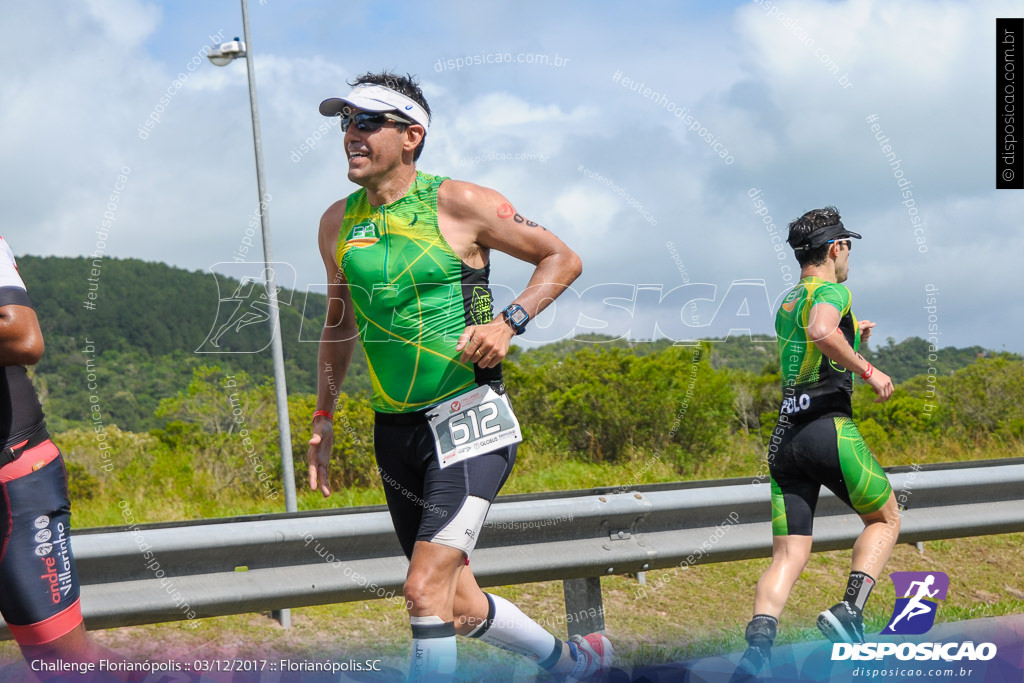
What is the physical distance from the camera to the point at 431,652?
332 centimetres

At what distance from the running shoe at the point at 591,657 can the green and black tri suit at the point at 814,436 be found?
3.43 ft

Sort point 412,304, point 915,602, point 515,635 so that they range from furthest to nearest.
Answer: point 915,602
point 515,635
point 412,304

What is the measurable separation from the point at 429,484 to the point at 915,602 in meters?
3.08

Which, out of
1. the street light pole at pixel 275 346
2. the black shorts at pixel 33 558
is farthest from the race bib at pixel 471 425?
the street light pole at pixel 275 346

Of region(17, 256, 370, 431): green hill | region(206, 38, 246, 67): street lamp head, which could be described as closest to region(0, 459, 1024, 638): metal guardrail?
region(17, 256, 370, 431): green hill

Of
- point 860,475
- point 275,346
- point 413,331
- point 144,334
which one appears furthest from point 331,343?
point 144,334

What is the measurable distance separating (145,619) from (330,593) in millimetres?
787

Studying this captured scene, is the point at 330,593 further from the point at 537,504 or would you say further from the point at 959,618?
the point at 959,618

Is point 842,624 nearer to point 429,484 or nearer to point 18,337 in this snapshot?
point 429,484

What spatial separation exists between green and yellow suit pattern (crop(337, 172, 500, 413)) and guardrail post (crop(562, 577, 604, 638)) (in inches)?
65.2

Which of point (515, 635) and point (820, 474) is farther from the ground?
point (820, 474)

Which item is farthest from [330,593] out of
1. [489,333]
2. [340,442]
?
[340,442]

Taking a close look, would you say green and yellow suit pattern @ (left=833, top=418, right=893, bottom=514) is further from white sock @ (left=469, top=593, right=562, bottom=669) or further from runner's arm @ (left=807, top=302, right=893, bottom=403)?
white sock @ (left=469, top=593, right=562, bottom=669)

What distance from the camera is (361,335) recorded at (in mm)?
3844
